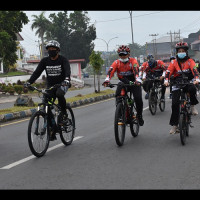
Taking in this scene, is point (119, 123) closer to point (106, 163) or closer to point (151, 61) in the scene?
point (106, 163)

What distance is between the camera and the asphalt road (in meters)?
5.00

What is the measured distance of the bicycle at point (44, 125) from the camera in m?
6.58

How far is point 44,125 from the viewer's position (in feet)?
22.7

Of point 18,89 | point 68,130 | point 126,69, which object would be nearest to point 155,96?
point 126,69

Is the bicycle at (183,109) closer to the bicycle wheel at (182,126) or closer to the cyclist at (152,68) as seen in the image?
the bicycle wheel at (182,126)

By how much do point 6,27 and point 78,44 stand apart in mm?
51332

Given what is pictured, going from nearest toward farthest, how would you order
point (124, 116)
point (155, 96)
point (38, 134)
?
point (38, 134), point (124, 116), point (155, 96)

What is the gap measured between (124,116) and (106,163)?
174 centimetres

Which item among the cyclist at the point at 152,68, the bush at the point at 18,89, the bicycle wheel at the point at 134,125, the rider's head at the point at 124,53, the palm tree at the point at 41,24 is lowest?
the bush at the point at 18,89

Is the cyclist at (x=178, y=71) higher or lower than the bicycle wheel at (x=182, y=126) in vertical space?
higher

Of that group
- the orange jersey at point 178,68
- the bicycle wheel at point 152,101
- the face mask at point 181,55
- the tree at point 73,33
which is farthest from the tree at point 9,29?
the tree at point 73,33

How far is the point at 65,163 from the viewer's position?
6.21 metres

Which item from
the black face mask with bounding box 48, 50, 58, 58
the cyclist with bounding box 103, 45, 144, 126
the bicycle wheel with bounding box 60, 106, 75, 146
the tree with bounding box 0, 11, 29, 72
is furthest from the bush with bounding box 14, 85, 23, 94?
the black face mask with bounding box 48, 50, 58, 58
